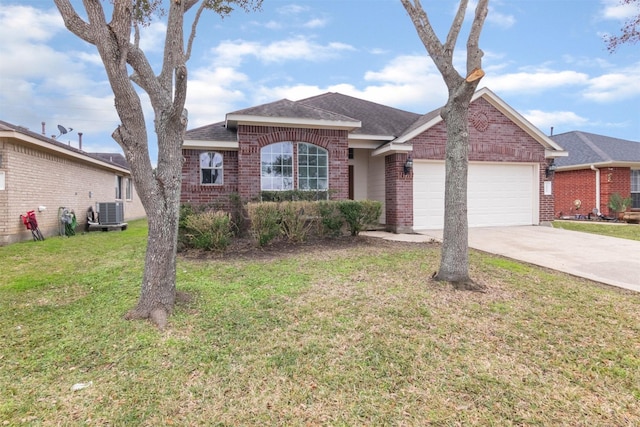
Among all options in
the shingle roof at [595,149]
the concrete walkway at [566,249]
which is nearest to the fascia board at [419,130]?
the concrete walkway at [566,249]

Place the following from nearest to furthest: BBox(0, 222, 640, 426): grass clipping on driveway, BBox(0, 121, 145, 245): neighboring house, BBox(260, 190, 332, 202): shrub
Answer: BBox(0, 222, 640, 426): grass clipping on driveway → BBox(0, 121, 145, 245): neighboring house → BBox(260, 190, 332, 202): shrub

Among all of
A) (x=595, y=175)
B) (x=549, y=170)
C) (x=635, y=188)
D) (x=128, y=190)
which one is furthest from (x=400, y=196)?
(x=128, y=190)

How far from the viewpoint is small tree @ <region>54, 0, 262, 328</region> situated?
12.5ft

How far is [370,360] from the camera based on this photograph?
3197 millimetres

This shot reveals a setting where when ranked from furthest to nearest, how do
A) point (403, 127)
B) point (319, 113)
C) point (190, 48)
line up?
point (403, 127) < point (319, 113) < point (190, 48)

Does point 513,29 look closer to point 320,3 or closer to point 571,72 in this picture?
point 320,3

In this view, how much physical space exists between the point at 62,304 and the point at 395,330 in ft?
14.4

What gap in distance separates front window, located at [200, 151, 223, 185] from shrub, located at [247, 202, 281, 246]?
12.1ft

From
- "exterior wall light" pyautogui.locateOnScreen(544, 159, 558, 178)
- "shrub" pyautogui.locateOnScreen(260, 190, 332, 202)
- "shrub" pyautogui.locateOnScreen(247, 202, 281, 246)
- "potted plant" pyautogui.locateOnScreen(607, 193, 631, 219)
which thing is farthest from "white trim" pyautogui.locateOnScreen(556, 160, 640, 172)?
"shrub" pyautogui.locateOnScreen(247, 202, 281, 246)

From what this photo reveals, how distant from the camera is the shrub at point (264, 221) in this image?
8.07 metres

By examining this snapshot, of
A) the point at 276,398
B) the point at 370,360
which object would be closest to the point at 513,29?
the point at 370,360

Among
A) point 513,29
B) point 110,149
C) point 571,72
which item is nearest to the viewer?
point 513,29

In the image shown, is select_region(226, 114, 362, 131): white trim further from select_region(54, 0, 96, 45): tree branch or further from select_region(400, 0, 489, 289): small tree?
select_region(54, 0, 96, 45): tree branch

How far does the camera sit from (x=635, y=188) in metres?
17.4
